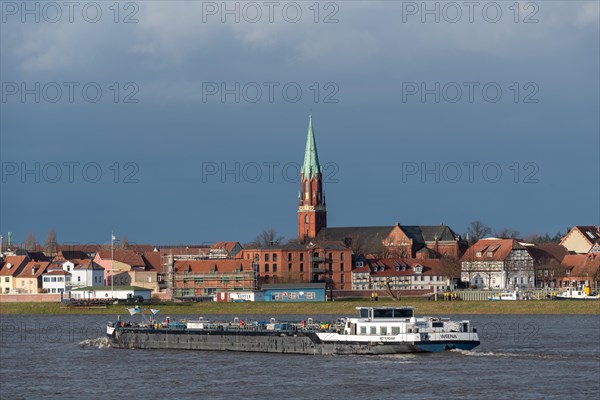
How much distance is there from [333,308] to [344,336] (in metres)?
64.8

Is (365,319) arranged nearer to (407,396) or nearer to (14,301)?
(407,396)

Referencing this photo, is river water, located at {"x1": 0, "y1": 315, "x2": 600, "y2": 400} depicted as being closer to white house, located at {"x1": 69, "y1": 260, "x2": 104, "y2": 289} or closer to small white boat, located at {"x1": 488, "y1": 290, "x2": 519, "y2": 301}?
small white boat, located at {"x1": 488, "y1": 290, "x2": 519, "y2": 301}

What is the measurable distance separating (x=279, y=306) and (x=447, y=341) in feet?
247

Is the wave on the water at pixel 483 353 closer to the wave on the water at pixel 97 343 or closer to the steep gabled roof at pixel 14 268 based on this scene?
the wave on the water at pixel 97 343

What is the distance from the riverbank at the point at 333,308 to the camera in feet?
481

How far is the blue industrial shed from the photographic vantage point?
171m

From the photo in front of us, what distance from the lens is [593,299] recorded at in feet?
509

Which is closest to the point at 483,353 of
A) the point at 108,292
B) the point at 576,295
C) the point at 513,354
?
the point at 513,354

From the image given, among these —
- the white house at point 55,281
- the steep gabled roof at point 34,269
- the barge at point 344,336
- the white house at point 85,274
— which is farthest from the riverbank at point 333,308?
the barge at point 344,336

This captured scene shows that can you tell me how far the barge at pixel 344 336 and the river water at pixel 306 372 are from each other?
1440 mm

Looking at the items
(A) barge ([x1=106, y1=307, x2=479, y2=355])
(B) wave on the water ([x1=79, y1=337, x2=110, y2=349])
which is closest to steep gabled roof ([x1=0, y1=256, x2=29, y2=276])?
(B) wave on the water ([x1=79, y1=337, x2=110, y2=349])

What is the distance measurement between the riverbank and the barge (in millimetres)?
50472

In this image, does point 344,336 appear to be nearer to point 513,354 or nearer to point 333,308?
point 513,354

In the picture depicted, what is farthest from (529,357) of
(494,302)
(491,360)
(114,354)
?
(494,302)
